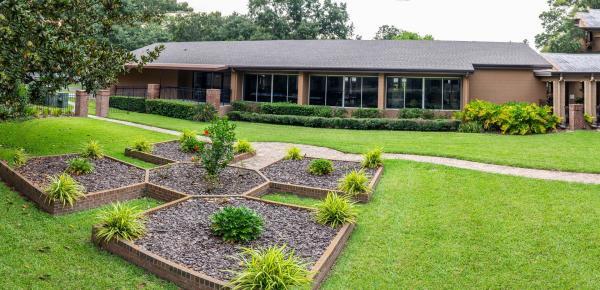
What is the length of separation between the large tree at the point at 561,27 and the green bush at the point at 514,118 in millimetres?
17958

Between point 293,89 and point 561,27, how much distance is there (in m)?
26.2

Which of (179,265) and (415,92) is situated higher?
(415,92)

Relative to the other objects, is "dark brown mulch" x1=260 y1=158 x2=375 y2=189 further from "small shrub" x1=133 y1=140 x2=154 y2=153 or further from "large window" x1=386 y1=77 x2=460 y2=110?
"large window" x1=386 y1=77 x2=460 y2=110

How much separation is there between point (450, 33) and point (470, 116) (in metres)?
34.4

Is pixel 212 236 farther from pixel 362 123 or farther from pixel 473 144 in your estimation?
pixel 362 123

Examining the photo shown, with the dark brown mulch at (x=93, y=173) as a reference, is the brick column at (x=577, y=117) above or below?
above

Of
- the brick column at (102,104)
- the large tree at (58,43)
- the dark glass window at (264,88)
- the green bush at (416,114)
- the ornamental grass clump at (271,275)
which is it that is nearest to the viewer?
the ornamental grass clump at (271,275)

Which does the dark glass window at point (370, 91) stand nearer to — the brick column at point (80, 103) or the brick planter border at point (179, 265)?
the brick column at point (80, 103)

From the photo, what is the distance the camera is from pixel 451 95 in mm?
24141

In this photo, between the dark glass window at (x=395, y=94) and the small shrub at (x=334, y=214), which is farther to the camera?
the dark glass window at (x=395, y=94)

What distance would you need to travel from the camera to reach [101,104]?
21641mm

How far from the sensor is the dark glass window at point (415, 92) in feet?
79.8

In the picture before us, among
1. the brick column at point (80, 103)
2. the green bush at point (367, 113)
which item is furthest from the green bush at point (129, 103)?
the green bush at point (367, 113)

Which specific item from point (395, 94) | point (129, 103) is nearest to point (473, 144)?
point (395, 94)
